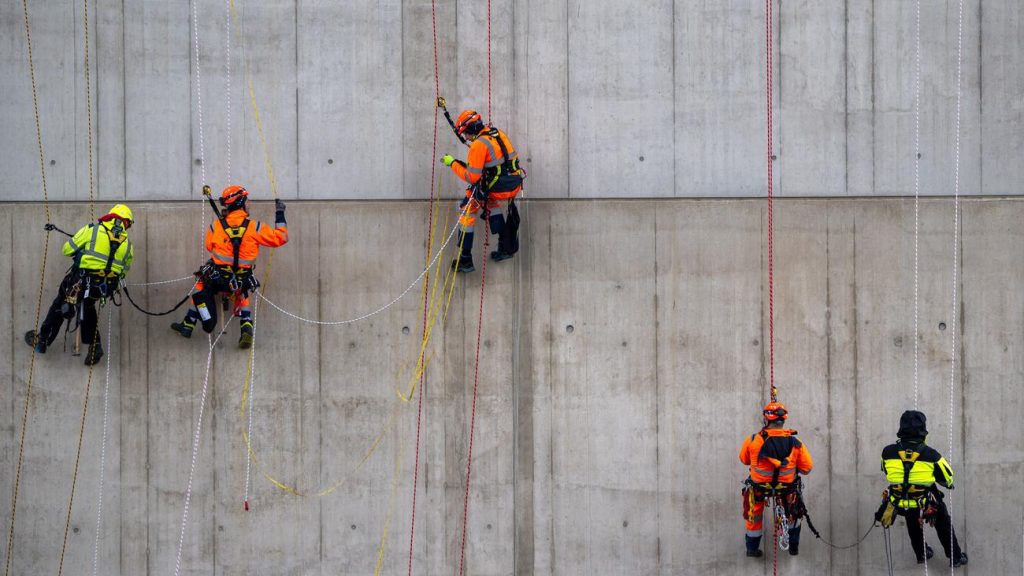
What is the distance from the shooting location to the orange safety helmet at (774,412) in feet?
40.7

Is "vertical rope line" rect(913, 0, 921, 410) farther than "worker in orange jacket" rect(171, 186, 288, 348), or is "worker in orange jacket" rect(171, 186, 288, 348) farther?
"vertical rope line" rect(913, 0, 921, 410)

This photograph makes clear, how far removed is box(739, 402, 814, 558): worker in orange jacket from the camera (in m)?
12.3

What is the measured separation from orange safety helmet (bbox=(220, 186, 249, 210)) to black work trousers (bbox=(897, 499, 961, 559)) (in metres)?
6.82

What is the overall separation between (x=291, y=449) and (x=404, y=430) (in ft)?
3.71

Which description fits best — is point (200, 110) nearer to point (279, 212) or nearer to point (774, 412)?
point (279, 212)

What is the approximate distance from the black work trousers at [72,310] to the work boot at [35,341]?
0.06m

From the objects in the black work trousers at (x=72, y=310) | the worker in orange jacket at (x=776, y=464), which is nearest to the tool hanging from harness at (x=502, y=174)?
the worker in orange jacket at (x=776, y=464)

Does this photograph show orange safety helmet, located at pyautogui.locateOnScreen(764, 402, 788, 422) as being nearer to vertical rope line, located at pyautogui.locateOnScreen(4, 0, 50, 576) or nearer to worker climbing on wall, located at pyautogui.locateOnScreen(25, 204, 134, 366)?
worker climbing on wall, located at pyautogui.locateOnScreen(25, 204, 134, 366)

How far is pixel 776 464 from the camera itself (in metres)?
12.3

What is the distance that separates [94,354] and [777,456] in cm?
664

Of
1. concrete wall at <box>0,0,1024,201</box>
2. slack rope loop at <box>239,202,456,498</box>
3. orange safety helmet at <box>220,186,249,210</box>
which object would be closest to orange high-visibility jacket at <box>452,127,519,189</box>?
concrete wall at <box>0,0,1024,201</box>

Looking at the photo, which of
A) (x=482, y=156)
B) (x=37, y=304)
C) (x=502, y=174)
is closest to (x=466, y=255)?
(x=502, y=174)

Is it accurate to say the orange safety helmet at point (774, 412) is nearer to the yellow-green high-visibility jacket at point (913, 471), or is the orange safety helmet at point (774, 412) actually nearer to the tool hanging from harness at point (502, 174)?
the yellow-green high-visibility jacket at point (913, 471)

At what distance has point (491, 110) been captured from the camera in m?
13.3
